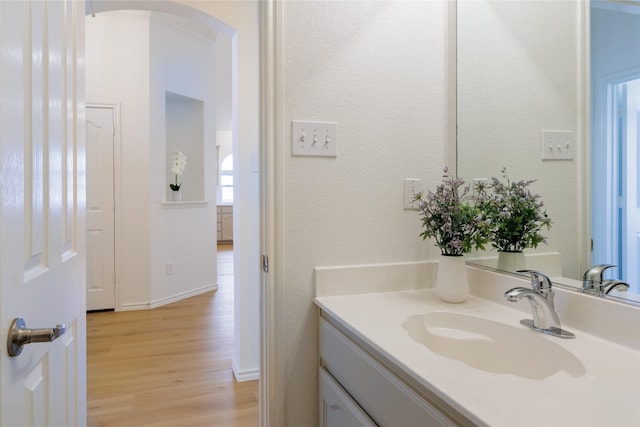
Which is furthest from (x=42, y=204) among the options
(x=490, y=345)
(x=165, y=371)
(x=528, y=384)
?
(x=165, y=371)

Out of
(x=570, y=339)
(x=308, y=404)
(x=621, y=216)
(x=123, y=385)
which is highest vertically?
(x=621, y=216)

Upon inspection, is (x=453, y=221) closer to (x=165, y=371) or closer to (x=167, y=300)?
(x=165, y=371)

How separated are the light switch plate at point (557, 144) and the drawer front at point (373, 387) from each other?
81 centimetres

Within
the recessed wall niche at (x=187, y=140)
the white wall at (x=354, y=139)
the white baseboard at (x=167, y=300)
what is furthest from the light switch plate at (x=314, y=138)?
the recessed wall niche at (x=187, y=140)

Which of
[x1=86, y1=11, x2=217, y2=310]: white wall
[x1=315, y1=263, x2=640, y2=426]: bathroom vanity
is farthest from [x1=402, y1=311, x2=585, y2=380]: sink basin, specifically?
[x1=86, y1=11, x2=217, y2=310]: white wall

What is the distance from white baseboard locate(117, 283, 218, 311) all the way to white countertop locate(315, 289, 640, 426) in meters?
3.42

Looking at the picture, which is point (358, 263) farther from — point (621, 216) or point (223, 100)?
point (223, 100)

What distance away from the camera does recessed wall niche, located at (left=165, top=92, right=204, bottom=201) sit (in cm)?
490

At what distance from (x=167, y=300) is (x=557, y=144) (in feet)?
13.0

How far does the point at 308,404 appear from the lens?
1.34 metres

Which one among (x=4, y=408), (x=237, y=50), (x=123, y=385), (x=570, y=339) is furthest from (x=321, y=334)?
(x=237, y=50)

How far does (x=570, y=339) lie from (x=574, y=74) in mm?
734

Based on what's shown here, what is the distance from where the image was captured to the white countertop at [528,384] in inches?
24.2

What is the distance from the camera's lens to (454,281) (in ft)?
4.18
